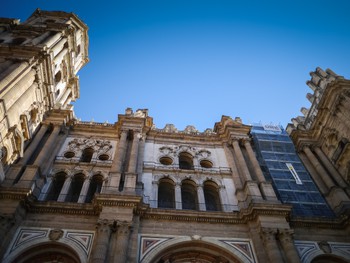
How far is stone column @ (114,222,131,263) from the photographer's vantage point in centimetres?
1423

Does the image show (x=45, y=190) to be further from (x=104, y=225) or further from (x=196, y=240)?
(x=196, y=240)

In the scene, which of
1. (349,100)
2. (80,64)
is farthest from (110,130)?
(349,100)

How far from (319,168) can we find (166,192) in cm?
1124

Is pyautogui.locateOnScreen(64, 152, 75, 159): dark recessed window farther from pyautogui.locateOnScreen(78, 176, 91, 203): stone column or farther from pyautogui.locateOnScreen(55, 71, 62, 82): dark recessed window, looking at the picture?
pyautogui.locateOnScreen(55, 71, 62, 82): dark recessed window

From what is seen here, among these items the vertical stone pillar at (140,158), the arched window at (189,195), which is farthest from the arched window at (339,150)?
the vertical stone pillar at (140,158)

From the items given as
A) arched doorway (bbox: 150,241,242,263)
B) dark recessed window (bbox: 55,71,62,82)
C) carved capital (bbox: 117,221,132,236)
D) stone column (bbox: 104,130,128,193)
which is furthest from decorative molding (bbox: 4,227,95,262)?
dark recessed window (bbox: 55,71,62,82)

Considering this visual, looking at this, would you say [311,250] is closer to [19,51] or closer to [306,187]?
[306,187]

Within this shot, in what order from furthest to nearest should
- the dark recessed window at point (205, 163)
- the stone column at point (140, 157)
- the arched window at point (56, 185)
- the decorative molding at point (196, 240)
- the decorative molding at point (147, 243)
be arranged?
the dark recessed window at point (205, 163)
the stone column at point (140, 157)
the arched window at point (56, 185)
the decorative molding at point (196, 240)
the decorative molding at point (147, 243)

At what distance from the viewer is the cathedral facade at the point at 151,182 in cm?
1578

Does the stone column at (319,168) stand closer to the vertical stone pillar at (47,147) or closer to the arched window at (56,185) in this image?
the arched window at (56,185)

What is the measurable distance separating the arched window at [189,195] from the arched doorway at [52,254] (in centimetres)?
728

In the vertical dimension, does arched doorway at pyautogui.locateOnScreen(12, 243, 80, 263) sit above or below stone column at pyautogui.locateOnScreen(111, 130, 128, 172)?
below

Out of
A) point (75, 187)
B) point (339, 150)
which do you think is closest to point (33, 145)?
point (75, 187)

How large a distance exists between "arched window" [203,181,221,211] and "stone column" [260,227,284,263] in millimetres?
4296
